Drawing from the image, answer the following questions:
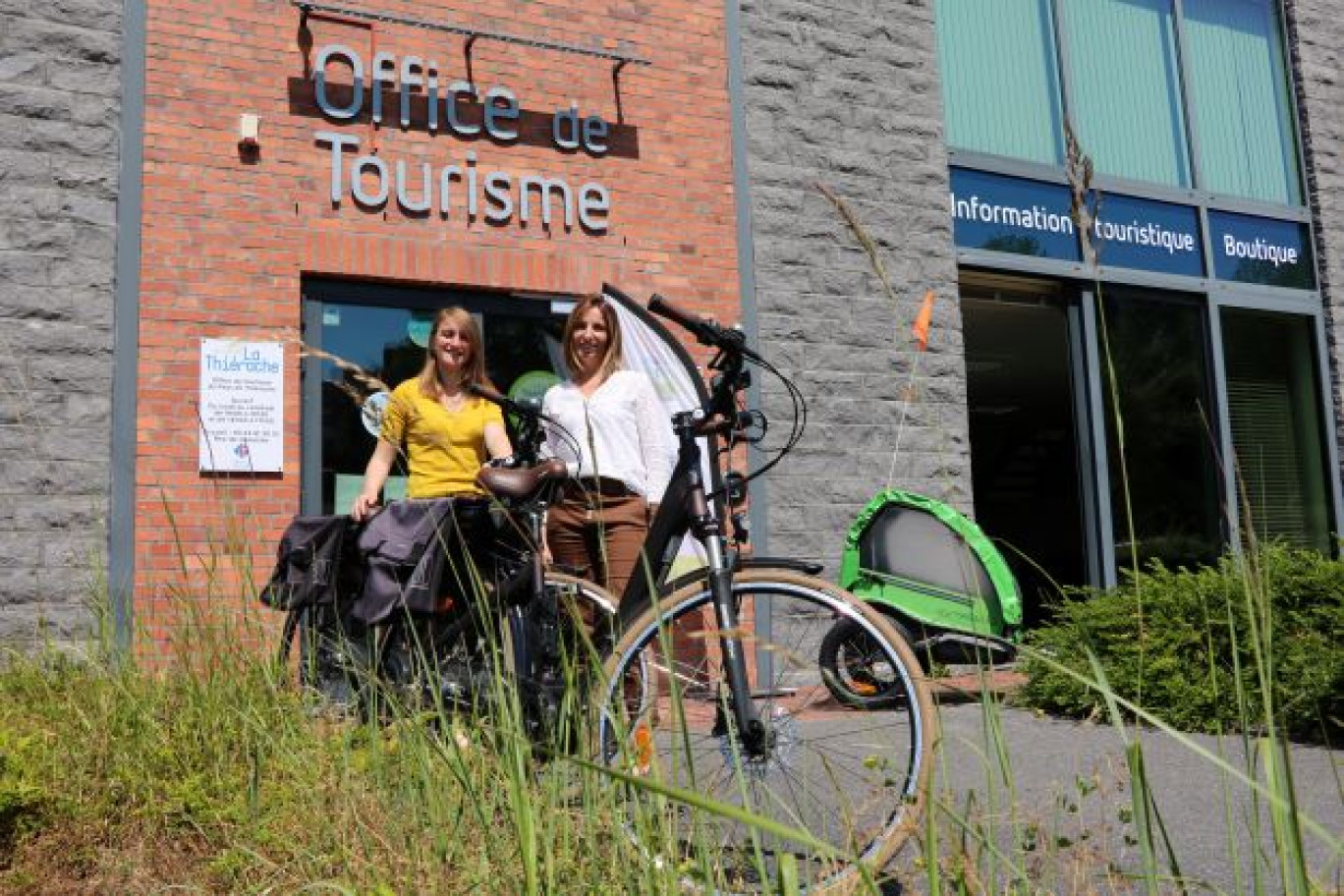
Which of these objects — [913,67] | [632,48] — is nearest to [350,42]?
[632,48]

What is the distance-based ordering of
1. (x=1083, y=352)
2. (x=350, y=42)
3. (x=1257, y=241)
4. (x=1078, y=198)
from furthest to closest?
(x=1257, y=241), (x=1083, y=352), (x=350, y=42), (x=1078, y=198)

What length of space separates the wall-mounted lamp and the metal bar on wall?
0.73 meters

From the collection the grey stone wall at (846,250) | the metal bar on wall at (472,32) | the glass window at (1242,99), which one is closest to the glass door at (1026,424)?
the grey stone wall at (846,250)

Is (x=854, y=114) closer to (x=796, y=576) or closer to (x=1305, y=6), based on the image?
(x=1305, y=6)

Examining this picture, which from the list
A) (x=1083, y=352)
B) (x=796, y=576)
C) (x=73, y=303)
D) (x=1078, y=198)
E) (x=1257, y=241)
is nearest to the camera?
(x=1078, y=198)

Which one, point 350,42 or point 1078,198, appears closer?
point 1078,198

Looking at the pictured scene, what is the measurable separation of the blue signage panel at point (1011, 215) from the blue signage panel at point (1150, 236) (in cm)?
39

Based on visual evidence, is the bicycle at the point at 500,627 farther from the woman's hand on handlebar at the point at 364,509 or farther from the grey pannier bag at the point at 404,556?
the woman's hand on handlebar at the point at 364,509

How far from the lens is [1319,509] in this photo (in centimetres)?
1049

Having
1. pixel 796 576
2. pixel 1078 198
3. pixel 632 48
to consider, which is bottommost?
pixel 796 576

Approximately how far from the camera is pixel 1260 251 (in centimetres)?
1040

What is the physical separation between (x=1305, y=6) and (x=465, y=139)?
7.94 metres

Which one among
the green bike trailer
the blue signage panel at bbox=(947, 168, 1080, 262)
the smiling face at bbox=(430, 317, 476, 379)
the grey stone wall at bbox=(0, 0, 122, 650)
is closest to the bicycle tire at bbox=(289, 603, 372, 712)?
the smiling face at bbox=(430, 317, 476, 379)

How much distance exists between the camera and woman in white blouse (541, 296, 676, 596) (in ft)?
14.5
